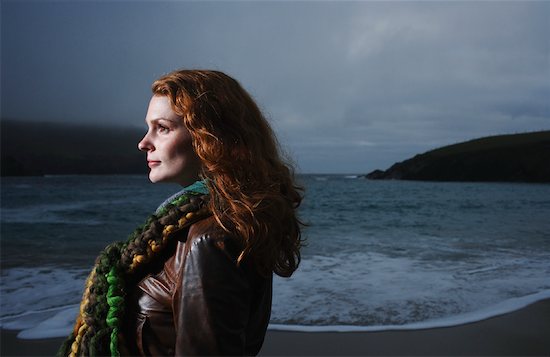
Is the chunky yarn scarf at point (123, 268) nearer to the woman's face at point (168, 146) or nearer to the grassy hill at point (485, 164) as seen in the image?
the woman's face at point (168, 146)

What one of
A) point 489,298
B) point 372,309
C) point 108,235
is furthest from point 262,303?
point 108,235

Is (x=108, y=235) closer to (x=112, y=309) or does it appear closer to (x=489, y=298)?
(x=489, y=298)

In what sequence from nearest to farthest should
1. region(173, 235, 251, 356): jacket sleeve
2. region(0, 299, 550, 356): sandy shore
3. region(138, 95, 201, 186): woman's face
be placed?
region(173, 235, 251, 356): jacket sleeve < region(138, 95, 201, 186): woman's face < region(0, 299, 550, 356): sandy shore

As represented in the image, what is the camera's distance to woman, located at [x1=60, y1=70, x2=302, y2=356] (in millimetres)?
1195

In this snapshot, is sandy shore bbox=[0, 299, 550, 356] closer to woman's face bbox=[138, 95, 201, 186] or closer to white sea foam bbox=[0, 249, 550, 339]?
white sea foam bbox=[0, 249, 550, 339]

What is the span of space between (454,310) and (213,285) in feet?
19.7

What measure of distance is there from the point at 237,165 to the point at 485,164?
6600 cm

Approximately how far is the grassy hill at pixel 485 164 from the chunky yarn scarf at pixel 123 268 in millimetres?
48170

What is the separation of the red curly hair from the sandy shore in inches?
148

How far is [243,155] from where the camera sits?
4.78 ft

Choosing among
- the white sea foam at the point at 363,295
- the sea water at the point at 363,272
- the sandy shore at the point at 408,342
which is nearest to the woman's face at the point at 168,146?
the sea water at the point at 363,272

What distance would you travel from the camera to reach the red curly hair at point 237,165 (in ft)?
4.33

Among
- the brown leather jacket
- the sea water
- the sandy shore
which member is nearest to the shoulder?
the brown leather jacket

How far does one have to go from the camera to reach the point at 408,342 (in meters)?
5.23
